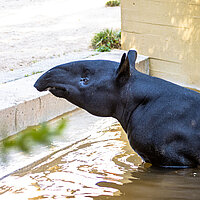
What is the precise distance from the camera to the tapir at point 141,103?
3500 millimetres

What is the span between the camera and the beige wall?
8125 millimetres

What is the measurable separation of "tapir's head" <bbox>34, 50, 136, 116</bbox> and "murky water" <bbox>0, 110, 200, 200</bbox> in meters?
0.57

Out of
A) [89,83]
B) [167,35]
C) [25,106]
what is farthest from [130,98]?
[167,35]

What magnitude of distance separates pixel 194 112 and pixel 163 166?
0.54 meters

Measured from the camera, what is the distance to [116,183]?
359 cm

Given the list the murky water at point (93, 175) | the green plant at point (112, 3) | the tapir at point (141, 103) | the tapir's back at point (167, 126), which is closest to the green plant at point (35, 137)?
the murky water at point (93, 175)

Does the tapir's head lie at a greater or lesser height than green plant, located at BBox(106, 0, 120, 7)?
lesser

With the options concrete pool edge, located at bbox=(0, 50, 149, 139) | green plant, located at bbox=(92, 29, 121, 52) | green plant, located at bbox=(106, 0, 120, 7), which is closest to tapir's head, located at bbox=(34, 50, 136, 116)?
concrete pool edge, located at bbox=(0, 50, 149, 139)

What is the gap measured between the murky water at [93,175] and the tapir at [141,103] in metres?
0.21

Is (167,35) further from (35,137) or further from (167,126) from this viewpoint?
(35,137)

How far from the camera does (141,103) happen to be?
367 centimetres

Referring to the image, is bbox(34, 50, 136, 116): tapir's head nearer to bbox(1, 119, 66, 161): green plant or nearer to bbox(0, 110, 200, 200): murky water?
bbox(0, 110, 200, 200): murky water

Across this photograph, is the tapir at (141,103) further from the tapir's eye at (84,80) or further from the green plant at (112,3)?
the green plant at (112,3)

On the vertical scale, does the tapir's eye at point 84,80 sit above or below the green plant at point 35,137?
below
